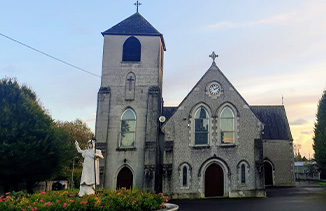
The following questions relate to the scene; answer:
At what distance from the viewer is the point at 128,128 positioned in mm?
25672

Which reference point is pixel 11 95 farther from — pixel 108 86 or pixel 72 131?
pixel 72 131

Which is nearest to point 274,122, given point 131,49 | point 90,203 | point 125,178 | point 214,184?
point 214,184

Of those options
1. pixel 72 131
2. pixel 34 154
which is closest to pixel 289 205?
pixel 34 154

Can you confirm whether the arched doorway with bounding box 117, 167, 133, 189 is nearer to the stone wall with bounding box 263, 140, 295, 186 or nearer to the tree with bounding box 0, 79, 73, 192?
the tree with bounding box 0, 79, 73, 192

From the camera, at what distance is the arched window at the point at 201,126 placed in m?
24.1

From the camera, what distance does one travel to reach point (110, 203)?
12281 millimetres

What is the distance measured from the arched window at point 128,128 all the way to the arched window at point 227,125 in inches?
311

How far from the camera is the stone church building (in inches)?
910

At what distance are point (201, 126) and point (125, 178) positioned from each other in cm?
804

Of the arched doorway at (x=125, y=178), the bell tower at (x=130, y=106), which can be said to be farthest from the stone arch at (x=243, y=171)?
the arched doorway at (x=125, y=178)

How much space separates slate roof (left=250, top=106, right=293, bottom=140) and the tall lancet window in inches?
720

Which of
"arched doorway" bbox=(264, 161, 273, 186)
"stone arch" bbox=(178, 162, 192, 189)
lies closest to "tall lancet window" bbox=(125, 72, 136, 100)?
"stone arch" bbox=(178, 162, 192, 189)

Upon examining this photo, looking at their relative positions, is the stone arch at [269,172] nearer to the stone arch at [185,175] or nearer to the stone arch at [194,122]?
the stone arch at [194,122]

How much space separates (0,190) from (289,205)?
25579 mm
